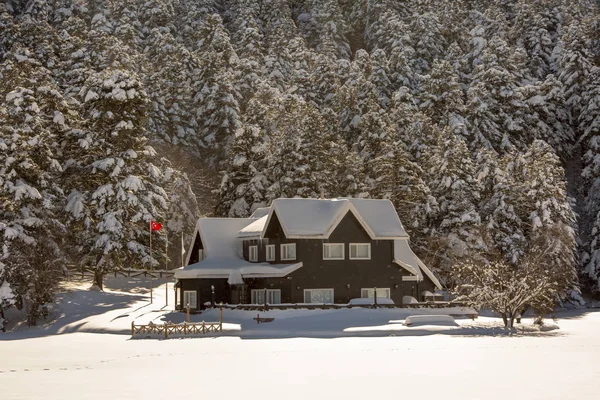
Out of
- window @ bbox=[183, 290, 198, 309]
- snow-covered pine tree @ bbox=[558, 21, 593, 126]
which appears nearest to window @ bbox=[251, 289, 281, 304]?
window @ bbox=[183, 290, 198, 309]

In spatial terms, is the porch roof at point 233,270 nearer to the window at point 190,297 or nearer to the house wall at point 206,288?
the house wall at point 206,288

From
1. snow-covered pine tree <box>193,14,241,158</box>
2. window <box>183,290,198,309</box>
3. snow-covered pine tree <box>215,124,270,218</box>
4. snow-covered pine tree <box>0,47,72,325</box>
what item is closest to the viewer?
Answer: snow-covered pine tree <box>0,47,72,325</box>

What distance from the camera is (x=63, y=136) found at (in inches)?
2657

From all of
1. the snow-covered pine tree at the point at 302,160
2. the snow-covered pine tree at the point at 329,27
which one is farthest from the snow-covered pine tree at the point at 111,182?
the snow-covered pine tree at the point at 329,27

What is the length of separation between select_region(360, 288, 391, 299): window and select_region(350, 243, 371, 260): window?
2.17 meters

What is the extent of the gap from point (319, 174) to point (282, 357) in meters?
43.0

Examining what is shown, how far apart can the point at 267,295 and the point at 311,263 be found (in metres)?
3.68

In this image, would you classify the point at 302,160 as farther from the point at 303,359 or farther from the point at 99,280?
the point at 303,359

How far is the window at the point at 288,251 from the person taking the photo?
194 ft

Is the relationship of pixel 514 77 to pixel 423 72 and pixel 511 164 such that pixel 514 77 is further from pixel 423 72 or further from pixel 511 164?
pixel 511 164

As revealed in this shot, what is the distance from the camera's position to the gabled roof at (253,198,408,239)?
5881cm

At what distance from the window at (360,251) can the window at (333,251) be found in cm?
77

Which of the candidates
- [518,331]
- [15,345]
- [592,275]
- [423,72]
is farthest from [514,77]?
[15,345]

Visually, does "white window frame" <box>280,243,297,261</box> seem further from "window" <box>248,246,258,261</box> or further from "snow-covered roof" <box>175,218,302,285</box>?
"window" <box>248,246,258,261</box>
